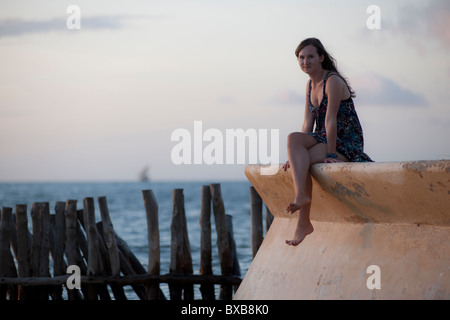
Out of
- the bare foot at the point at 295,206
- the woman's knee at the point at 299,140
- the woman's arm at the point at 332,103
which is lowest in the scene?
the bare foot at the point at 295,206

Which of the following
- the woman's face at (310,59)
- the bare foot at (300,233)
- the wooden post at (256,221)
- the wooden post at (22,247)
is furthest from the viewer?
the wooden post at (22,247)

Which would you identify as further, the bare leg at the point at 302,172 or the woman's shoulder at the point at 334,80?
the woman's shoulder at the point at 334,80

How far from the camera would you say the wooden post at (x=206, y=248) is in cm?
848

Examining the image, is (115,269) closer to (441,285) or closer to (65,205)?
(65,205)

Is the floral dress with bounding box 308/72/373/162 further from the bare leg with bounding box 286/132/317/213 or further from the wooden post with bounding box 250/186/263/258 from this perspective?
the wooden post with bounding box 250/186/263/258

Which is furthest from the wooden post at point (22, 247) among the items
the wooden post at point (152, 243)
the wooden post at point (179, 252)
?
the wooden post at point (179, 252)

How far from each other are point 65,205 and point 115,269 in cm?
129

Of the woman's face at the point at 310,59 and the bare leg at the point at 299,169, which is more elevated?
the woman's face at the point at 310,59

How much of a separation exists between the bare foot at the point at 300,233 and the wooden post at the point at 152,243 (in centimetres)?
438

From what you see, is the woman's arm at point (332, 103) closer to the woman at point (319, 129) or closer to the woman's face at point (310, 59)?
the woman at point (319, 129)

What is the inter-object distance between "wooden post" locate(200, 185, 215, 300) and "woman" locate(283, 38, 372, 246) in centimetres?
363

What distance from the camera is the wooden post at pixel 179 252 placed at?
8.53 metres

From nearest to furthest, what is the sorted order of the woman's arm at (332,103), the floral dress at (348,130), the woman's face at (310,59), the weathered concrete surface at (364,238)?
the weathered concrete surface at (364,238)
the woman's arm at (332,103)
the floral dress at (348,130)
the woman's face at (310,59)
